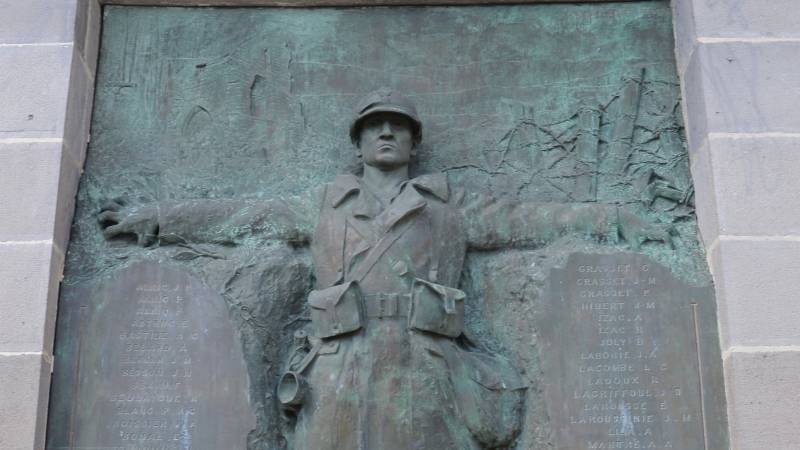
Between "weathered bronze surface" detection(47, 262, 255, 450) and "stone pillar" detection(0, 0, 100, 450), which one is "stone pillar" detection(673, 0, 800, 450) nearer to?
"weathered bronze surface" detection(47, 262, 255, 450)

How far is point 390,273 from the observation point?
789cm

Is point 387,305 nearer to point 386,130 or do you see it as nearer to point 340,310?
point 340,310

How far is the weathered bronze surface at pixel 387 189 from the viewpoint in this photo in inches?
305

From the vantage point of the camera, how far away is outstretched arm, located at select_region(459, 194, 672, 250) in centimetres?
837

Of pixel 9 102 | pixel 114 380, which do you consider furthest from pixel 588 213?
pixel 9 102

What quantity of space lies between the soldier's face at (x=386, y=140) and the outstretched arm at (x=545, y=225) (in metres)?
0.59

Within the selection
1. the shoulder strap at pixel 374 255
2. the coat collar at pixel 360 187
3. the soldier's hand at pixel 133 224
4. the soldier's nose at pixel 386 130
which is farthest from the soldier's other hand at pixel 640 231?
the soldier's hand at pixel 133 224

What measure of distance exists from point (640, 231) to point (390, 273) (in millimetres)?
1961

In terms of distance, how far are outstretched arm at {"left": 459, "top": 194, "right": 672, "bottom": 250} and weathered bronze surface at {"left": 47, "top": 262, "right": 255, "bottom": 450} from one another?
2.02m

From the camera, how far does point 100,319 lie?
796cm

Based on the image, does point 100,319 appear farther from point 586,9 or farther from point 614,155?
point 586,9

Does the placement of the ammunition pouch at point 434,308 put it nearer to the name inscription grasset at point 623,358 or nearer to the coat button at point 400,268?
the coat button at point 400,268

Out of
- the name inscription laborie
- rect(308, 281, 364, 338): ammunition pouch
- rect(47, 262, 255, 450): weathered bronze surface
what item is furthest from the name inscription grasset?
rect(47, 262, 255, 450): weathered bronze surface

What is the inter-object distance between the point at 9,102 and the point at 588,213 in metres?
4.43
